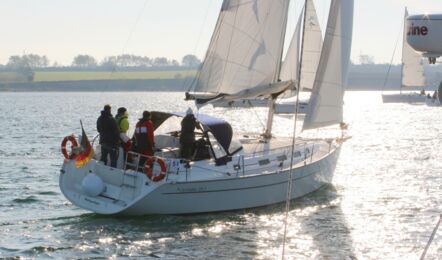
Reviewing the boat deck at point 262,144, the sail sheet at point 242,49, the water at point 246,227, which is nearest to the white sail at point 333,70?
the boat deck at point 262,144

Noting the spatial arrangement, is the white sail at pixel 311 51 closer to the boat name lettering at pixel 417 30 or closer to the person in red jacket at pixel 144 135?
the person in red jacket at pixel 144 135

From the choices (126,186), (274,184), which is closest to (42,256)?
(126,186)

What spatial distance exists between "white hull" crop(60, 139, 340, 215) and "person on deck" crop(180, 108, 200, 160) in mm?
451

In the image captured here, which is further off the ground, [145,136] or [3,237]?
[145,136]

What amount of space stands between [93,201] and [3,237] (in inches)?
79.0

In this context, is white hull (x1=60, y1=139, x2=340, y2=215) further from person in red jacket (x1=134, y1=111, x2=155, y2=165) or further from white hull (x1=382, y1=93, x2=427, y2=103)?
white hull (x1=382, y1=93, x2=427, y2=103)

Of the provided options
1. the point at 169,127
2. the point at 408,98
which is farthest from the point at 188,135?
the point at 408,98

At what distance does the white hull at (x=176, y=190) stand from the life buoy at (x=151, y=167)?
135 millimetres

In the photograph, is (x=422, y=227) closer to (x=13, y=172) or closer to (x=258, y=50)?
(x=258, y=50)

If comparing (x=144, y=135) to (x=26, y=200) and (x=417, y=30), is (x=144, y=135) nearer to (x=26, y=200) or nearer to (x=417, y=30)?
(x=26, y=200)

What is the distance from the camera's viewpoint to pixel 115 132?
17.3m

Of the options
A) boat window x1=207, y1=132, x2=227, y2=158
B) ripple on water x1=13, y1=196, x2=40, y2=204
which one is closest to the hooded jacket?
boat window x1=207, y1=132, x2=227, y2=158

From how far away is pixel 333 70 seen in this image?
21.6m

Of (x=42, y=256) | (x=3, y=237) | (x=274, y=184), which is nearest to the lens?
(x=42, y=256)
